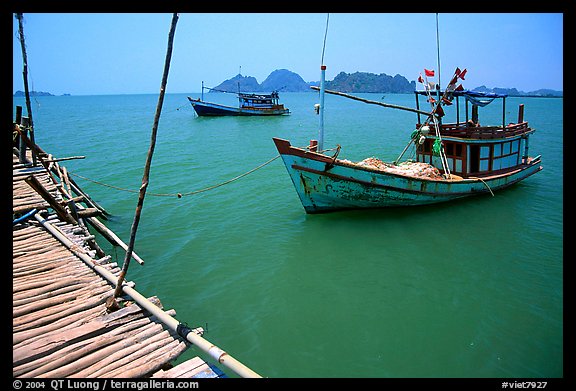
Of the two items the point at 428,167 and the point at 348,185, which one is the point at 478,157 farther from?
the point at 348,185

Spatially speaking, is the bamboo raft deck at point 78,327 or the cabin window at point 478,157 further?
the cabin window at point 478,157

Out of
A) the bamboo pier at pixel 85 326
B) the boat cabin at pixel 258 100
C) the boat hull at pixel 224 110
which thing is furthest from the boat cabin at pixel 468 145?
the boat cabin at pixel 258 100

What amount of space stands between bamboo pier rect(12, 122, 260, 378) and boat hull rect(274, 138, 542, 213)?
22.1 ft

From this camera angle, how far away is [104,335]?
4859mm

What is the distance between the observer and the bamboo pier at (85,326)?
434 centimetres

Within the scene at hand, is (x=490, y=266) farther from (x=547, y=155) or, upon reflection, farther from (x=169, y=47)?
(x=547, y=155)

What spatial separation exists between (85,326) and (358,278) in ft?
20.2

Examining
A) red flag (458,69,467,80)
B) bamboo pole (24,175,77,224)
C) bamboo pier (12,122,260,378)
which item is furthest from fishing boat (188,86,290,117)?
bamboo pier (12,122,260,378)

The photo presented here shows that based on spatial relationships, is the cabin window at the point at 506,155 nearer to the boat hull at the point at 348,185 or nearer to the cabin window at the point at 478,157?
the cabin window at the point at 478,157

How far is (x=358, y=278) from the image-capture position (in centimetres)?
927

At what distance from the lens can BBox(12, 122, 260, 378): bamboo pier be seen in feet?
14.3

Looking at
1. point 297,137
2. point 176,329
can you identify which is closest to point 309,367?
point 176,329

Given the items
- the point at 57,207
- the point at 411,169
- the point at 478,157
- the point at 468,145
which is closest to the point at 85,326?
the point at 57,207

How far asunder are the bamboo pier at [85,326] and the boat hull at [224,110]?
147 feet
